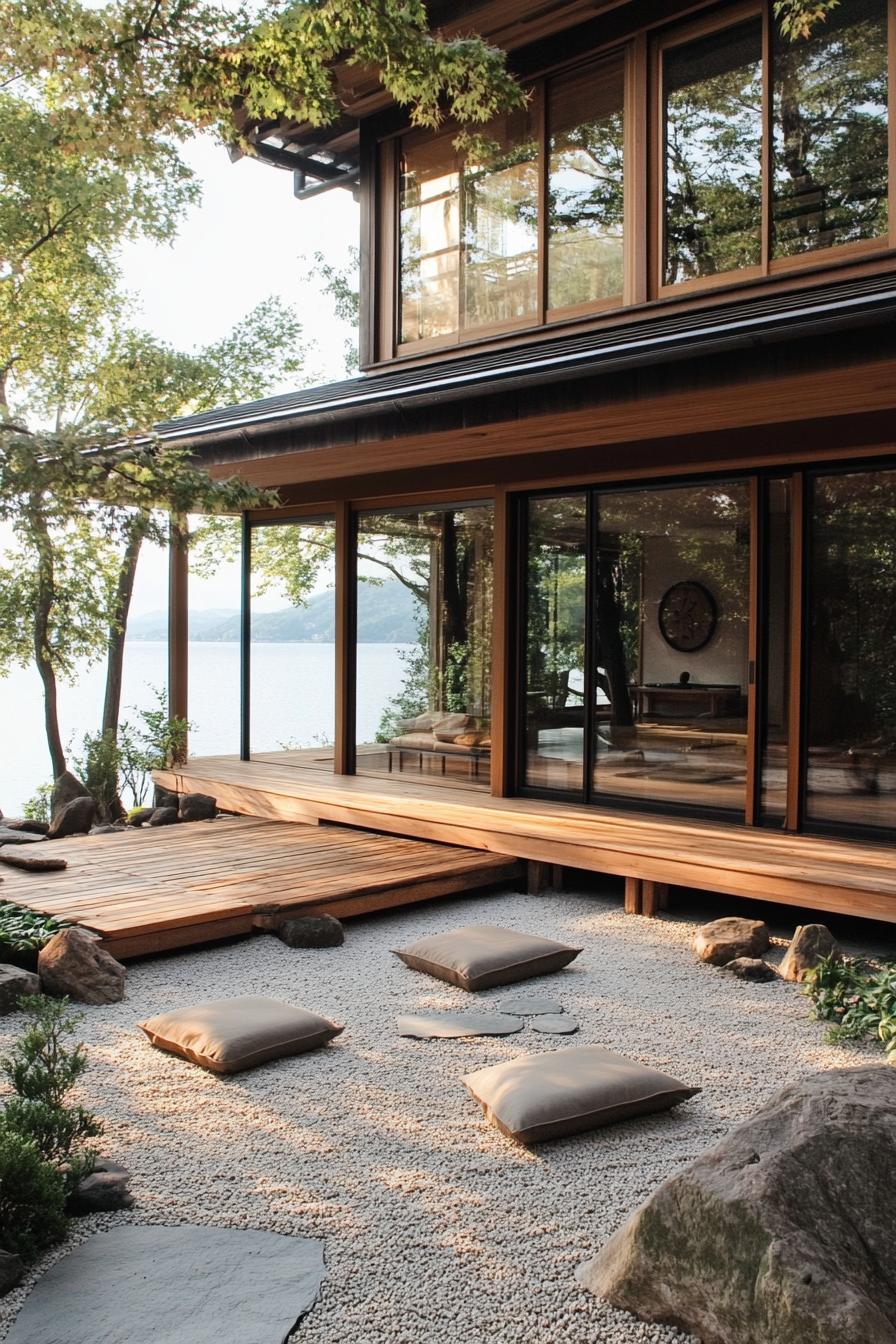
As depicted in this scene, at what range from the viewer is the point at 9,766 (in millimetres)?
21438

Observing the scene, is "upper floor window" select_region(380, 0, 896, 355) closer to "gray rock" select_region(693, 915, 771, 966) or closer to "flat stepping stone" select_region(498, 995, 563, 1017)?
"gray rock" select_region(693, 915, 771, 966)

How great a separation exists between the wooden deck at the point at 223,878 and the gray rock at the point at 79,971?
30 cm

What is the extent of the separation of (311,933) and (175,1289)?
3.03 m

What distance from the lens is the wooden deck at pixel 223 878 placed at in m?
5.29

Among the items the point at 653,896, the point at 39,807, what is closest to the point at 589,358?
the point at 653,896

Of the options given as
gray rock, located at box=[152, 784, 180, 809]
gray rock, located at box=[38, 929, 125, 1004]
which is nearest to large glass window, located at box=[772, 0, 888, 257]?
gray rock, located at box=[38, 929, 125, 1004]

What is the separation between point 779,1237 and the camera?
2107 millimetres

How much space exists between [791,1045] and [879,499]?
3.11 m

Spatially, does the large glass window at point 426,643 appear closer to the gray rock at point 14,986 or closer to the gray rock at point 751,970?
the gray rock at point 751,970

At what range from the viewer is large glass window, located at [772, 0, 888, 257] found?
260 inches

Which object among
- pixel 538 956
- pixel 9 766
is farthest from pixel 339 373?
pixel 538 956

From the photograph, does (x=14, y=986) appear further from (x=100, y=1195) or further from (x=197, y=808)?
(x=197, y=808)

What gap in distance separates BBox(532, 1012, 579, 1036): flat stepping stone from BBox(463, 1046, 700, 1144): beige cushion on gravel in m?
0.66

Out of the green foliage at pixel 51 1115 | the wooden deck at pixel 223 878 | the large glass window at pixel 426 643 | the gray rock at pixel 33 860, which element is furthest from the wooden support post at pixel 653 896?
the green foliage at pixel 51 1115
